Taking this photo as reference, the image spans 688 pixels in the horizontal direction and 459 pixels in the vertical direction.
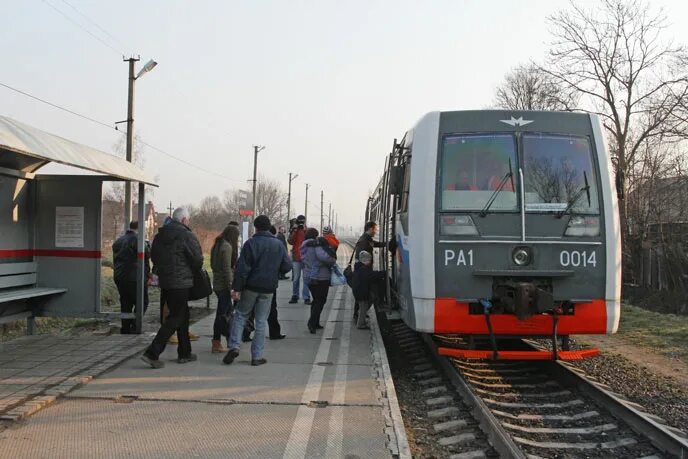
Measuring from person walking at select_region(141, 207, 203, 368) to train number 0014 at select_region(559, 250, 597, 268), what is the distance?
401 centimetres

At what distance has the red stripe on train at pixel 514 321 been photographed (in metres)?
6.71

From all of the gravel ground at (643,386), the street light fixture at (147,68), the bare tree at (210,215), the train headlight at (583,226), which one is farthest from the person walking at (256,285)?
the bare tree at (210,215)

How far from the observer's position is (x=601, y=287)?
267 inches

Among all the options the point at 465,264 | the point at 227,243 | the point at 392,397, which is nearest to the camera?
the point at 392,397

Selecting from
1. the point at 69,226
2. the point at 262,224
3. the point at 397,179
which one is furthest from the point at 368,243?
the point at 69,226

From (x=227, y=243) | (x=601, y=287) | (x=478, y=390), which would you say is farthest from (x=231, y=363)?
(x=601, y=287)

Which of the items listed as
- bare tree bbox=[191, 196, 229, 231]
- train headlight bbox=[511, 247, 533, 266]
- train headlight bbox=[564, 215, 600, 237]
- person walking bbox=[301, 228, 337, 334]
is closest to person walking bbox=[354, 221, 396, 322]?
person walking bbox=[301, 228, 337, 334]

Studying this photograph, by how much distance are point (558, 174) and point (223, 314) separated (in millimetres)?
4518

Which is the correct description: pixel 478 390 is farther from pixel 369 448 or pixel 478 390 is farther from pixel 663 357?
pixel 663 357

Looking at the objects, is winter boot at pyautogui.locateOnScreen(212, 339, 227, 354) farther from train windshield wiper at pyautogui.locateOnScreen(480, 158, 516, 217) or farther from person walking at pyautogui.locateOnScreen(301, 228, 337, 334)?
train windshield wiper at pyautogui.locateOnScreen(480, 158, 516, 217)

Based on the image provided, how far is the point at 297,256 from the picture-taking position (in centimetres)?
1333

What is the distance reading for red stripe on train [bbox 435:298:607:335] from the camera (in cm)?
671

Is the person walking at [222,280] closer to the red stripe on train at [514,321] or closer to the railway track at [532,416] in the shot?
the railway track at [532,416]

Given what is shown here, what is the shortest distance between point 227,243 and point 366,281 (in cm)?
269
